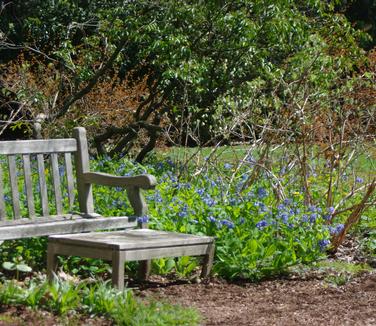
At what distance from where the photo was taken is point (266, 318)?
555cm

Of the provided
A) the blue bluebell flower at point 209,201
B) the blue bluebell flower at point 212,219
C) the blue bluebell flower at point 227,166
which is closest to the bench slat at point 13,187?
the blue bluebell flower at point 212,219

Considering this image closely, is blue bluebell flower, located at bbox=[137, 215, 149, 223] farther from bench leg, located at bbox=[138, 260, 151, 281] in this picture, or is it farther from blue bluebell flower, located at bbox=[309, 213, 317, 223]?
blue bluebell flower, located at bbox=[309, 213, 317, 223]

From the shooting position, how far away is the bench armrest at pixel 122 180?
6.51 meters

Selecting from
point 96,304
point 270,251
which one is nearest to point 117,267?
point 96,304

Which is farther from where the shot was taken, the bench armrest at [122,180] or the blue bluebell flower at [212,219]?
the blue bluebell flower at [212,219]

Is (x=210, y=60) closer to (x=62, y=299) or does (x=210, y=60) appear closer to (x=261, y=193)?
(x=261, y=193)

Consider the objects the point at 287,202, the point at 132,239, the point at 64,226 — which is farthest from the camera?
the point at 287,202

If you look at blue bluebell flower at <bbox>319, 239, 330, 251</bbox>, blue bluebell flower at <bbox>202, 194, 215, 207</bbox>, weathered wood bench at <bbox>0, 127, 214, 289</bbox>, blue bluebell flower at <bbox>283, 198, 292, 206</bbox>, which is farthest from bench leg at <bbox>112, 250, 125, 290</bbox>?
blue bluebell flower at <bbox>283, 198, 292, 206</bbox>

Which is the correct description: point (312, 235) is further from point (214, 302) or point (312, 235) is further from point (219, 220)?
point (214, 302)

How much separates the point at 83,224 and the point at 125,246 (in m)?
0.67

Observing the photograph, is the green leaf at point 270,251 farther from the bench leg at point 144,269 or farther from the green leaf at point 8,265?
the green leaf at point 8,265

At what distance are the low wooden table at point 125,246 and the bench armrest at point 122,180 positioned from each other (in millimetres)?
320

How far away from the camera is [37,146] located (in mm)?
6629

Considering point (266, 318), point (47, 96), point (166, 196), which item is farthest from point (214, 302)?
point (47, 96)
